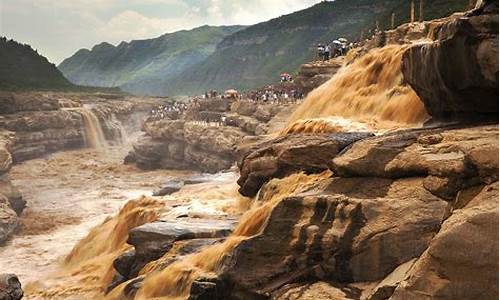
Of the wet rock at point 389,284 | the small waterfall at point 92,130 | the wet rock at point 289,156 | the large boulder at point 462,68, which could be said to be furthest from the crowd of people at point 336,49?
the small waterfall at point 92,130

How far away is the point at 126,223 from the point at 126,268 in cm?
444

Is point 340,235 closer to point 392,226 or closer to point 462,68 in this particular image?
point 392,226

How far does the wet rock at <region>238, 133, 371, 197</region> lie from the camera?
44.9 ft

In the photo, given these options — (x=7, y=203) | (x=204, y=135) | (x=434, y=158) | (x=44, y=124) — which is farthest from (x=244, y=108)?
(x=434, y=158)

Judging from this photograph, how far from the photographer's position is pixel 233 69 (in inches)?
7003

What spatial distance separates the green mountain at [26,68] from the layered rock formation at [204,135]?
1874 inches

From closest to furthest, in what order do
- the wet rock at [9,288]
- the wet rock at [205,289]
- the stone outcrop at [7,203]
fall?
the wet rock at [205,289] → the wet rock at [9,288] → the stone outcrop at [7,203]

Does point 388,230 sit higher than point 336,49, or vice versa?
point 336,49

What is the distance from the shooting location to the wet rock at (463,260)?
21.7 feet

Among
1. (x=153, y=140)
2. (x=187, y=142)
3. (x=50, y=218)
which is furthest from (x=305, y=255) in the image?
(x=153, y=140)

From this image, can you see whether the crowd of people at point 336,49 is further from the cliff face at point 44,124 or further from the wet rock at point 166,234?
the cliff face at point 44,124

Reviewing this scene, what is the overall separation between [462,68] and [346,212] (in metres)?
3.38

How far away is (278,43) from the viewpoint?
6481 inches

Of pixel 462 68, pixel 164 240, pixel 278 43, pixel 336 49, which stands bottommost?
pixel 164 240
